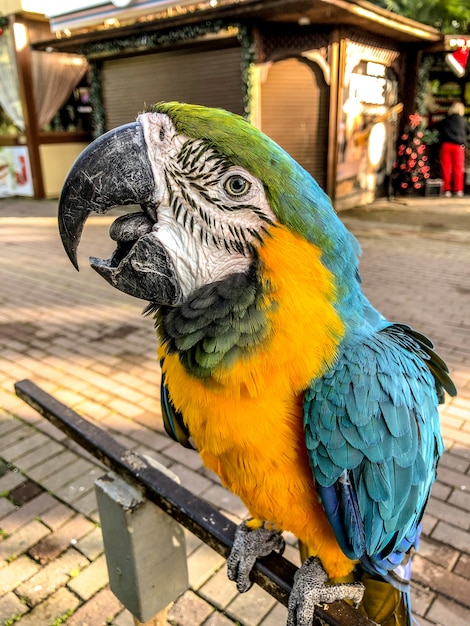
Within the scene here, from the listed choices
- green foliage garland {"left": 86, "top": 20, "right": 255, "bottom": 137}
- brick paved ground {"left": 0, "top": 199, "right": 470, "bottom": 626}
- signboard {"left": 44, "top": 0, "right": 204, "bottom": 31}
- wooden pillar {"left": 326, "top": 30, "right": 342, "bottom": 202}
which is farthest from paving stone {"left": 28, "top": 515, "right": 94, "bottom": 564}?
signboard {"left": 44, "top": 0, "right": 204, "bottom": 31}

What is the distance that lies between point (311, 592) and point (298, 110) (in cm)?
964

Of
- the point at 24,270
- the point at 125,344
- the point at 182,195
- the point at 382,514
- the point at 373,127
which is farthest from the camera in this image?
the point at 373,127

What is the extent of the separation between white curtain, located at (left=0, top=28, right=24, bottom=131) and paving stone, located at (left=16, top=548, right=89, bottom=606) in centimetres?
1241

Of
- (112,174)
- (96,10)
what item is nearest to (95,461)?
(112,174)

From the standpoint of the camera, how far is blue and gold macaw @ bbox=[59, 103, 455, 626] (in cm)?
111

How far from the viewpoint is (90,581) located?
226 centimetres

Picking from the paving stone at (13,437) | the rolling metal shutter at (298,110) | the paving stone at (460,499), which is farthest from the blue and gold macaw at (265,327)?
the rolling metal shutter at (298,110)

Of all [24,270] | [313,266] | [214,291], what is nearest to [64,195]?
[214,291]

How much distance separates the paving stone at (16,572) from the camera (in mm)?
2240

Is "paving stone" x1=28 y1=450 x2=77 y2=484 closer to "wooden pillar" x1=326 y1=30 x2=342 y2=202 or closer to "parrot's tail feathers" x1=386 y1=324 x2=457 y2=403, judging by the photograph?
"parrot's tail feathers" x1=386 y1=324 x2=457 y2=403

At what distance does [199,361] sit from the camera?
1.18 m

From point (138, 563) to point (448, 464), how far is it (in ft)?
6.83

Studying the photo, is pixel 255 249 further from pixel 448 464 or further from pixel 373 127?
pixel 373 127

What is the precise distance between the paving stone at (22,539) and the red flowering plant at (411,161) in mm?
11665
